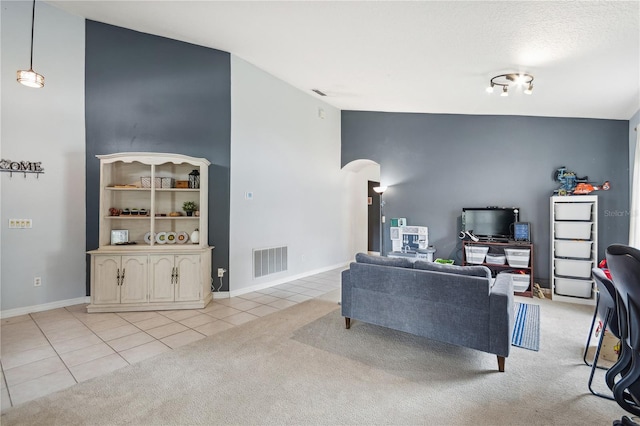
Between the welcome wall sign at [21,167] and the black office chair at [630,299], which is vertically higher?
the welcome wall sign at [21,167]

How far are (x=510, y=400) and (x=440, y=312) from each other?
79 cm

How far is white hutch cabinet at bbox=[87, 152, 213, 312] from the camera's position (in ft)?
13.0

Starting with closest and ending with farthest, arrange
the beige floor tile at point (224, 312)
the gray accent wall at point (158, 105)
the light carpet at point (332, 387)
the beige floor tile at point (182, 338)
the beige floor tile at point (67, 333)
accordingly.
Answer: the light carpet at point (332, 387)
the beige floor tile at point (182, 338)
the beige floor tile at point (67, 333)
the beige floor tile at point (224, 312)
the gray accent wall at point (158, 105)

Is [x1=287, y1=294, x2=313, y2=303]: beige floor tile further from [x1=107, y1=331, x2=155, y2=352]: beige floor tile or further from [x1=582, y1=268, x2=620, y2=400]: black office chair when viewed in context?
[x1=582, y1=268, x2=620, y2=400]: black office chair

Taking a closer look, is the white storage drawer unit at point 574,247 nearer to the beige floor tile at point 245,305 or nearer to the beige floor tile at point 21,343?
the beige floor tile at point 245,305

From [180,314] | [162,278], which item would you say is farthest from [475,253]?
[162,278]

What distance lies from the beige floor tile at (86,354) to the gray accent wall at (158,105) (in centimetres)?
182

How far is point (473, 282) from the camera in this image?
2656mm

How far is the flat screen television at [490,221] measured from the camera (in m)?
5.25

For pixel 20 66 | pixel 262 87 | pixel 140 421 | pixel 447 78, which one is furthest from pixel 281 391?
pixel 20 66

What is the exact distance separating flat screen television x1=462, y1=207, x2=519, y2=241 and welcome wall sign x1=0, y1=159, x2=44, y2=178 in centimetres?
645

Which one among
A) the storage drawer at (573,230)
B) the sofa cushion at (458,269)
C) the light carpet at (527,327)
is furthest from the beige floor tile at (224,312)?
the storage drawer at (573,230)

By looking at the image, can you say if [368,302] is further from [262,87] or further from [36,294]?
[36,294]

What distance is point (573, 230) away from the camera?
4.56 m
